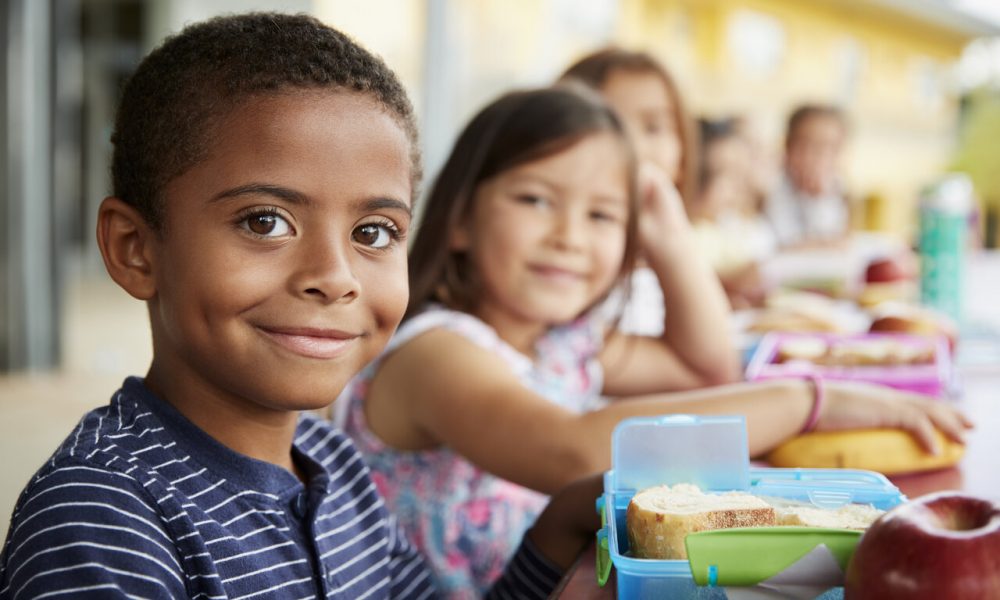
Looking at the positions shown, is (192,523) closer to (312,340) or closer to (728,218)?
(312,340)

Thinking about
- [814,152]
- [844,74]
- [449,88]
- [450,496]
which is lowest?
[450,496]

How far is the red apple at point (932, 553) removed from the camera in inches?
17.4

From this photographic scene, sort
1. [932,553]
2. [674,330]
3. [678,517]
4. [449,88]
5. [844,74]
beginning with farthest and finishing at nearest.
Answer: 1. [844,74]
2. [449,88]
3. [674,330]
4. [678,517]
5. [932,553]

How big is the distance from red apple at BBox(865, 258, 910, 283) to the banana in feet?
6.23

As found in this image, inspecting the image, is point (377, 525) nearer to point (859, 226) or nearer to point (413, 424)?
point (413, 424)

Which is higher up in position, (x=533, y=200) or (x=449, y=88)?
(x=449, y=88)

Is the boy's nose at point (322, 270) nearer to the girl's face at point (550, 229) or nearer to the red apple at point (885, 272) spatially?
the girl's face at point (550, 229)

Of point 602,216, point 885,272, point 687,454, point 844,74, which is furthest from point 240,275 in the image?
point 844,74

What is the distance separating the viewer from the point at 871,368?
1380mm

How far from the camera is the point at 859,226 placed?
46.2ft

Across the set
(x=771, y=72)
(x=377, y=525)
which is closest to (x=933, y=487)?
(x=377, y=525)

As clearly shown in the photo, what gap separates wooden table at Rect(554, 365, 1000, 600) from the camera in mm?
682

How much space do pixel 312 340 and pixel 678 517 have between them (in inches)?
12.0

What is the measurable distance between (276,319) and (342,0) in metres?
4.34
